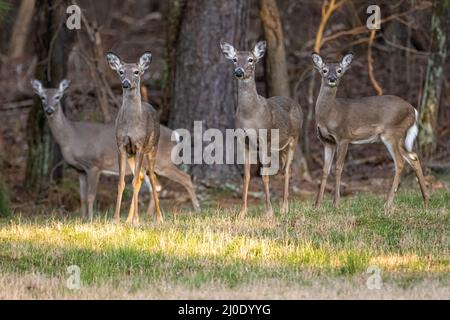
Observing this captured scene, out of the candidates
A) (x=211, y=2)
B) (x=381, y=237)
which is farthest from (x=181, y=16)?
(x=381, y=237)

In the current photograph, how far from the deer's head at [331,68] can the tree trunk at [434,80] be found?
5086 millimetres

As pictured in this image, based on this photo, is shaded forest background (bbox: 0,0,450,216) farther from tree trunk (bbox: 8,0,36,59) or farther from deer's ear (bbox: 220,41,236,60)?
tree trunk (bbox: 8,0,36,59)

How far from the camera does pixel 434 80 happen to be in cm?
1730

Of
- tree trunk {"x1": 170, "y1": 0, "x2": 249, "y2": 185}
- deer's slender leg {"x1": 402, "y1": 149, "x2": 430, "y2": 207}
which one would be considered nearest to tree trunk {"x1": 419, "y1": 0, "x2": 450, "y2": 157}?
tree trunk {"x1": 170, "y1": 0, "x2": 249, "y2": 185}

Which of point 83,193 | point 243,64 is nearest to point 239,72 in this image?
point 243,64

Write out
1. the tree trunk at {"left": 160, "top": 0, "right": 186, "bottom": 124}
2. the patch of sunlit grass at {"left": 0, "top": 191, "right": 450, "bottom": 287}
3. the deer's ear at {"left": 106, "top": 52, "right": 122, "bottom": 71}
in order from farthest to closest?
the tree trunk at {"left": 160, "top": 0, "right": 186, "bottom": 124}
the deer's ear at {"left": 106, "top": 52, "right": 122, "bottom": 71}
the patch of sunlit grass at {"left": 0, "top": 191, "right": 450, "bottom": 287}

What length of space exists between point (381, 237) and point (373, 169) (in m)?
9.08

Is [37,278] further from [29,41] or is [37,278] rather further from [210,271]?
[29,41]

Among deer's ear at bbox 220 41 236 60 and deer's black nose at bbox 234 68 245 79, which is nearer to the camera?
deer's black nose at bbox 234 68 245 79

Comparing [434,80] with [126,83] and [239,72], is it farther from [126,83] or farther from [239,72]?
[126,83]

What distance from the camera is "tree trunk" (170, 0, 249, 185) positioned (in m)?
16.0

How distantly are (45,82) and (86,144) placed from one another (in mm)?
2117

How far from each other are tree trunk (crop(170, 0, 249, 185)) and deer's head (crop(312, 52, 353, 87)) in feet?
12.6

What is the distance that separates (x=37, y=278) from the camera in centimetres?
869
